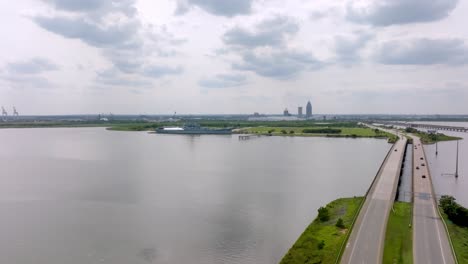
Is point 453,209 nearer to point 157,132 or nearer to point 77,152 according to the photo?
point 77,152

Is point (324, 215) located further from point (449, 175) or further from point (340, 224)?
point (449, 175)

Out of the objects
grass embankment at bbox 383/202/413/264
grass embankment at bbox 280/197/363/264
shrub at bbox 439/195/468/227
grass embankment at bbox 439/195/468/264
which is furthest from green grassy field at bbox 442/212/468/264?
grass embankment at bbox 280/197/363/264

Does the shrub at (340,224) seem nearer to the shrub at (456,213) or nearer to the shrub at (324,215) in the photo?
the shrub at (324,215)

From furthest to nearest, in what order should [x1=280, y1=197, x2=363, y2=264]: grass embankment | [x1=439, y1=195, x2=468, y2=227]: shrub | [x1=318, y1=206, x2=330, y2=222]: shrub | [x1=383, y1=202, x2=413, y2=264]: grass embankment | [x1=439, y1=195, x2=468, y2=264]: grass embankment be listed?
[x1=318, y1=206, x2=330, y2=222]: shrub, [x1=439, y1=195, x2=468, y2=227]: shrub, [x1=439, y1=195, x2=468, y2=264]: grass embankment, [x1=280, y1=197, x2=363, y2=264]: grass embankment, [x1=383, y1=202, x2=413, y2=264]: grass embankment

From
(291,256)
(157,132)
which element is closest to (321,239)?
A: (291,256)

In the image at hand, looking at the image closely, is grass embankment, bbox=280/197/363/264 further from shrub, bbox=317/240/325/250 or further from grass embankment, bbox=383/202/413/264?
grass embankment, bbox=383/202/413/264

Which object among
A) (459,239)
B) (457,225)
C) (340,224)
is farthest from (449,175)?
(340,224)
